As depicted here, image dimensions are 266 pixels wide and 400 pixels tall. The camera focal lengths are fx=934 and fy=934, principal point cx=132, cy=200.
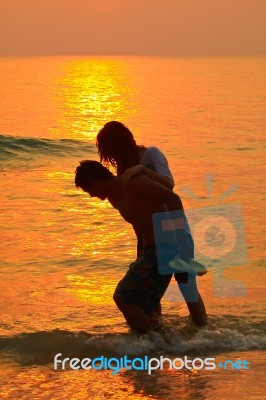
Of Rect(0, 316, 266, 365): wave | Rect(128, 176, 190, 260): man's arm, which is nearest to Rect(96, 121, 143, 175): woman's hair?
Rect(128, 176, 190, 260): man's arm

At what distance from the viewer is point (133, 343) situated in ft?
22.2

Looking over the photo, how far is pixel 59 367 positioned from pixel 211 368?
3.47 ft

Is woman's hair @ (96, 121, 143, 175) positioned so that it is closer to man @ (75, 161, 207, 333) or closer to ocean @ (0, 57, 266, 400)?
man @ (75, 161, 207, 333)

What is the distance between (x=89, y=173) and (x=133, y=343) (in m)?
1.37

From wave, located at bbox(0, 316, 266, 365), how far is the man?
0.21 meters

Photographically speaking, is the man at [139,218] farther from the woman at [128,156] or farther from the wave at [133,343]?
the wave at [133,343]

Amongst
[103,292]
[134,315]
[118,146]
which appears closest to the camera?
[118,146]

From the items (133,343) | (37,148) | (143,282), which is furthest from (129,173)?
(37,148)

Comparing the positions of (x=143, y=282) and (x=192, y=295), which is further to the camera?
(x=192, y=295)

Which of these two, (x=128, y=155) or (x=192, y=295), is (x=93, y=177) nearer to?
(x=128, y=155)

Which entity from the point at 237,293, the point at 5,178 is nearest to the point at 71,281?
the point at 237,293

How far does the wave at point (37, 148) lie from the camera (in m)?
22.5

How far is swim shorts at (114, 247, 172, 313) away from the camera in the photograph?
249 inches

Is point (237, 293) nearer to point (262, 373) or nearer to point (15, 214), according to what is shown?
point (262, 373)
